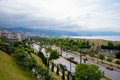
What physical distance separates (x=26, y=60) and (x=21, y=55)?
4.07m

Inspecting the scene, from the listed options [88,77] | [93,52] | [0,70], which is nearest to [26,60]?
[0,70]

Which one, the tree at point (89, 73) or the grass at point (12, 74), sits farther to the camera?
the grass at point (12, 74)

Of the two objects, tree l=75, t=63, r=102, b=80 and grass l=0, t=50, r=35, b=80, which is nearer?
tree l=75, t=63, r=102, b=80

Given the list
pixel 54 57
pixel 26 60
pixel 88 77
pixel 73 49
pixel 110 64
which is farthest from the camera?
pixel 73 49

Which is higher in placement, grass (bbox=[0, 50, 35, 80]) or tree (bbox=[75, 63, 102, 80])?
tree (bbox=[75, 63, 102, 80])

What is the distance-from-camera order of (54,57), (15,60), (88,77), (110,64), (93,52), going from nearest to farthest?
1. (88,77)
2. (15,60)
3. (54,57)
4. (110,64)
5. (93,52)

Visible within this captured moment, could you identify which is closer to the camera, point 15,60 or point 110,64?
point 15,60

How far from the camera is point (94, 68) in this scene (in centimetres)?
3806

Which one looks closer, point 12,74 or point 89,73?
point 89,73

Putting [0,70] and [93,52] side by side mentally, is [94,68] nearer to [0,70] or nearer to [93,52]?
[0,70]

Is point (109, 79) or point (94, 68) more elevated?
point (94, 68)

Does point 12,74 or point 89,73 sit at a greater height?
point 89,73

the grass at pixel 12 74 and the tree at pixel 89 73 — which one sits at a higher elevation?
the tree at pixel 89 73

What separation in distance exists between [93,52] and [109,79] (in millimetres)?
52264
